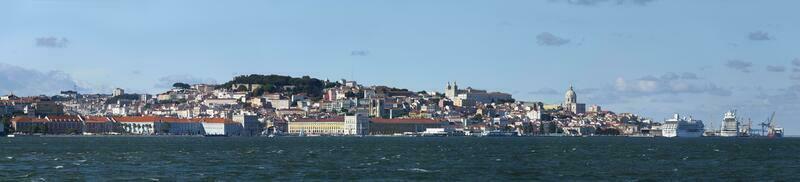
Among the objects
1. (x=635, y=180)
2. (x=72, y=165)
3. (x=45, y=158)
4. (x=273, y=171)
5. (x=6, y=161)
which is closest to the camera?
(x=635, y=180)

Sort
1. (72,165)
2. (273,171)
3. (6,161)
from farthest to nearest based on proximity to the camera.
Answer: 1. (6,161)
2. (72,165)
3. (273,171)

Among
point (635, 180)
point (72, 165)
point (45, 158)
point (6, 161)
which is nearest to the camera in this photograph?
point (635, 180)

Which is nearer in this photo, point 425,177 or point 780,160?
point 425,177

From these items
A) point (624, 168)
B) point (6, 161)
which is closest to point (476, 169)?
point (624, 168)

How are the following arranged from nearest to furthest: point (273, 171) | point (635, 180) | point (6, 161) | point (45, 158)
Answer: point (635, 180), point (273, 171), point (6, 161), point (45, 158)

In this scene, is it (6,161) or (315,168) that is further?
(6,161)

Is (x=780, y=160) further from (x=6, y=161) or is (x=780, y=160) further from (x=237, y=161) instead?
(x=6, y=161)

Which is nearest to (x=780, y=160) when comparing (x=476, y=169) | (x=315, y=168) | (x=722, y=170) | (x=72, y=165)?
(x=722, y=170)

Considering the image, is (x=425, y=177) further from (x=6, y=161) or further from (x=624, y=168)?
(x=6, y=161)
